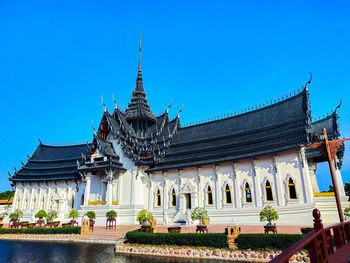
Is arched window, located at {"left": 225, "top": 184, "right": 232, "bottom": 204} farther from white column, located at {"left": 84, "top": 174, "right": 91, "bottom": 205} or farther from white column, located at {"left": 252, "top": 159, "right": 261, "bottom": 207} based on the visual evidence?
white column, located at {"left": 84, "top": 174, "right": 91, "bottom": 205}

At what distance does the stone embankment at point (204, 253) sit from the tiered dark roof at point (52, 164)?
17.4 metres

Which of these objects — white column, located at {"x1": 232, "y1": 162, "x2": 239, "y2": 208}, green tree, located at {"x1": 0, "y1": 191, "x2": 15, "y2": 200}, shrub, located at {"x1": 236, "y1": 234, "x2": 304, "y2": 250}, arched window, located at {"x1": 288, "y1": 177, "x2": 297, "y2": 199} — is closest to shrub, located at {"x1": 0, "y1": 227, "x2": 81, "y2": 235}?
white column, located at {"x1": 232, "y1": 162, "x2": 239, "y2": 208}

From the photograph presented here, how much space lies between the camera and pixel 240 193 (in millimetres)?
20656

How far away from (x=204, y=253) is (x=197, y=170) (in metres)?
10.3

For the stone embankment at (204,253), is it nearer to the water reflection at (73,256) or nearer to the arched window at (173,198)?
the water reflection at (73,256)

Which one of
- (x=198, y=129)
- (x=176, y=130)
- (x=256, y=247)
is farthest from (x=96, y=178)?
(x=256, y=247)

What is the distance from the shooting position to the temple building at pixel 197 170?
18.8 m

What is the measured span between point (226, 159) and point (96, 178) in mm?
14561

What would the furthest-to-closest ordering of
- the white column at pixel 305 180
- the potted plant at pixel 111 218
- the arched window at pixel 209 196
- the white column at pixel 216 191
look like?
the arched window at pixel 209 196
the potted plant at pixel 111 218
the white column at pixel 216 191
the white column at pixel 305 180

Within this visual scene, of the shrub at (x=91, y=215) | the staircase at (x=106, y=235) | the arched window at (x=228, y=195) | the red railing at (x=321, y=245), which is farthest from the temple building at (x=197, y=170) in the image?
the red railing at (x=321, y=245)

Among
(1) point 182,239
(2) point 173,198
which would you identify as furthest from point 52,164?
(1) point 182,239

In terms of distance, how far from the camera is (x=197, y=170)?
908 inches

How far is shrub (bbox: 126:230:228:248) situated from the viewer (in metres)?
13.2

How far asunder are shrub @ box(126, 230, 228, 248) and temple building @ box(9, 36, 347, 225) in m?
6.41
